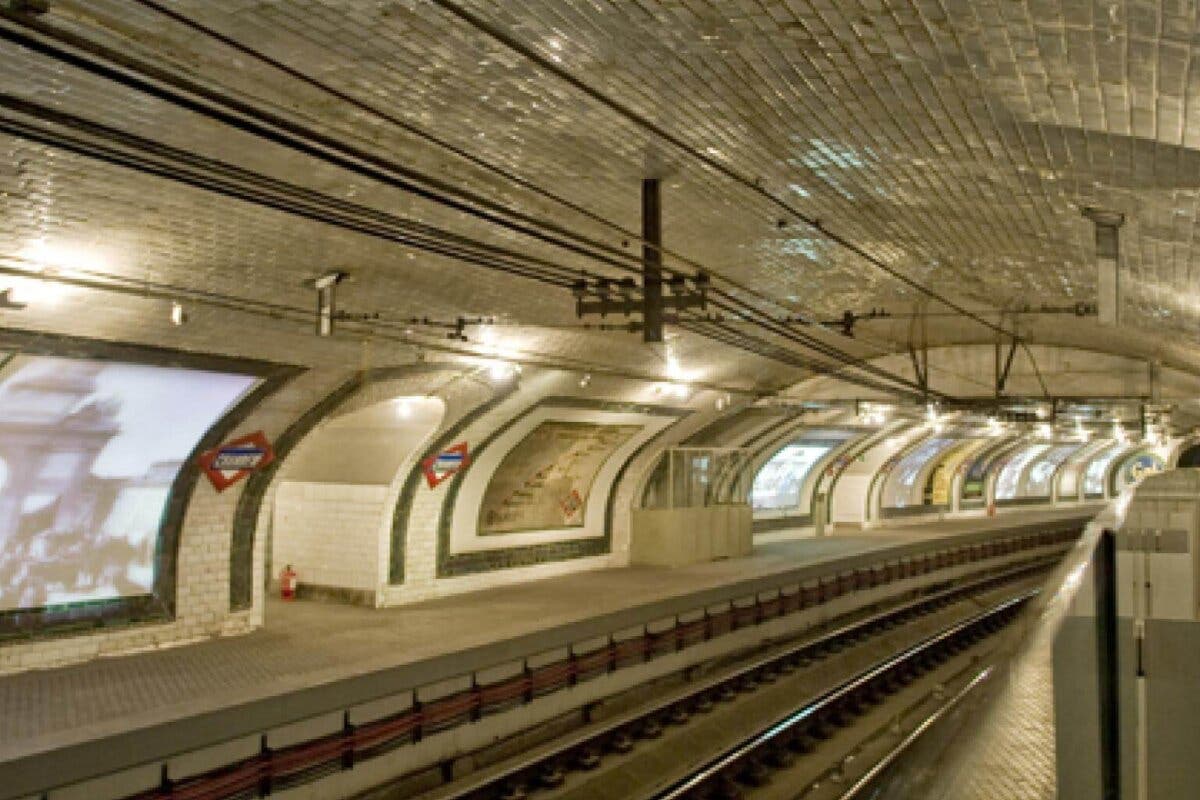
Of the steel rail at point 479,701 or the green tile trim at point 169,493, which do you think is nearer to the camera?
the steel rail at point 479,701

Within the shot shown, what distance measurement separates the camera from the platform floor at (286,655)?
7.21 meters

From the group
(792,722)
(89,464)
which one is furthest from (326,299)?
(792,722)

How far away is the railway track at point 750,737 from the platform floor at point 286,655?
1.33m

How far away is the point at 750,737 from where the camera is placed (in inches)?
370

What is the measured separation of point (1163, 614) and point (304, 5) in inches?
166

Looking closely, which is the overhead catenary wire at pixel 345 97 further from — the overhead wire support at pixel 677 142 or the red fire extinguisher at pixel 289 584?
the red fire extinguisher at pixel 289 584

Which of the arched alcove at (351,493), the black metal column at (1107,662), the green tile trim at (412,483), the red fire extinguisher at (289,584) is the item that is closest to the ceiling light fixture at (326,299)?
the arched alcove at (351,493)

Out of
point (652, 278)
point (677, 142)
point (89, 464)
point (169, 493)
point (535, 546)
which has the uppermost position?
point (677, 142)

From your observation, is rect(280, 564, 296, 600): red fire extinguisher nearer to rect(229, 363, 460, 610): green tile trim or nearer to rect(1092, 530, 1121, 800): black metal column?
rect(229, 363, 460, 610): green tile trim

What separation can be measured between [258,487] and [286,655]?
214 cm

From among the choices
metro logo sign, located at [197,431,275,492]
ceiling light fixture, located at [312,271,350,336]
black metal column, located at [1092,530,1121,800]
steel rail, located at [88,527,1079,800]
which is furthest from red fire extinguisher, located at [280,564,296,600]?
black metal column, located at [1092,530,1121,800]

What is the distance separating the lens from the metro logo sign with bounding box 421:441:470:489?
42.4 feet

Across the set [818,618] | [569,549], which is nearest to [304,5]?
[569,549]

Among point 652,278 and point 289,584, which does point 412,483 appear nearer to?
point 289,584
